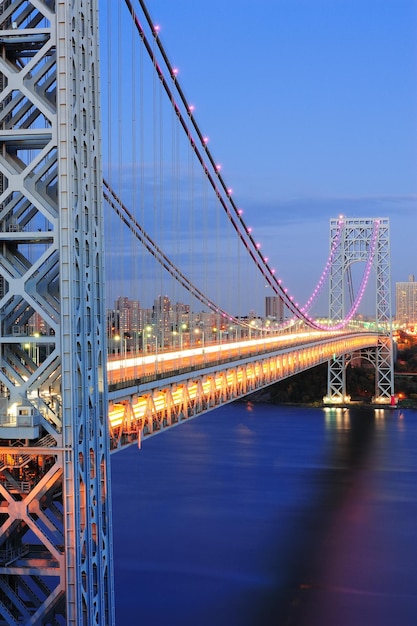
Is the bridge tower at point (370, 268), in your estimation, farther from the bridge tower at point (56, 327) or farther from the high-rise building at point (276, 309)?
the bridge tower at point (56, 327)

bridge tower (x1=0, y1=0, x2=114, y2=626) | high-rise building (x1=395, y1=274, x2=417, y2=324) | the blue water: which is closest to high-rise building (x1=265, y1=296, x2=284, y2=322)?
the blue water

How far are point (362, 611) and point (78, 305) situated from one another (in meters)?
9.06

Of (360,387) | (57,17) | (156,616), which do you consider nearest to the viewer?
(57,17)

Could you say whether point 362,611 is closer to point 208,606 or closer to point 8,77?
point 208,606

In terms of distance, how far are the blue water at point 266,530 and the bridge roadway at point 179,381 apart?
303 cm

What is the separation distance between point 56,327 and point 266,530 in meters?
13.2

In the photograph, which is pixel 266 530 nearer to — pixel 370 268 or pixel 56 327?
pixel 56 327

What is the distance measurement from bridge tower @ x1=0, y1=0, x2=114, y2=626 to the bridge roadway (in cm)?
207

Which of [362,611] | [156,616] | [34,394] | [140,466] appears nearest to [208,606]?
[156,616]

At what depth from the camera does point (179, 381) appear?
50.3 ft

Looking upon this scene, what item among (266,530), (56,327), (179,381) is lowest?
(266,530)

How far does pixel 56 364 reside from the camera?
9602mm

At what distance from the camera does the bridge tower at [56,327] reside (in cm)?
939

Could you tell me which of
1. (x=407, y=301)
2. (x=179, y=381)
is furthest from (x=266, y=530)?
(x=407, y=301)
